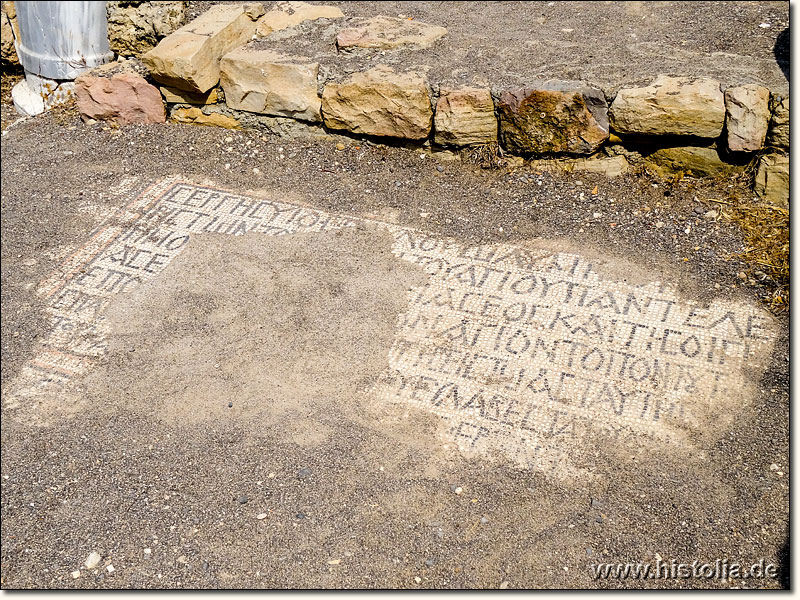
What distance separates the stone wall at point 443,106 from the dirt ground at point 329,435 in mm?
246

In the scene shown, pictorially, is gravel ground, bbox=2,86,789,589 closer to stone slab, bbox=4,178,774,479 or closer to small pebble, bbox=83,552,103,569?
small pebble, bbox=83,552,103,569

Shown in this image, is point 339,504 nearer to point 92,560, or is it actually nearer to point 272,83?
point 92,560

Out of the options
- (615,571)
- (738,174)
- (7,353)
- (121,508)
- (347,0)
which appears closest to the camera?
(615,571)

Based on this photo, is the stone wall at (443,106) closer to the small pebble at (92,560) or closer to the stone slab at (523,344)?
the stone slab at (523,344)

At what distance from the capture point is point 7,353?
167 inches

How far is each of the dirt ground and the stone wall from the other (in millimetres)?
246

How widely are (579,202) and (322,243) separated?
1775 mm

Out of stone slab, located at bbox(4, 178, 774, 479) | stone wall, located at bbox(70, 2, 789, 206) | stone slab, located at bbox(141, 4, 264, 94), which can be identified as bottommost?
stone slab, located at bbox(4, 178, 774, 479)

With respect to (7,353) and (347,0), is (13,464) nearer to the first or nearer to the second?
(7,353)

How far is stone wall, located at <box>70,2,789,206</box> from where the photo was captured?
5266 millimetres

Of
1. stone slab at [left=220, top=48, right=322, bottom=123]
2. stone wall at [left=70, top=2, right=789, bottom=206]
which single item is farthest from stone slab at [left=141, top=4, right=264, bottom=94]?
stone slab at [left=220, top=48, right=322, bottom=123]

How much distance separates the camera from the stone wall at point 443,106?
527 cm

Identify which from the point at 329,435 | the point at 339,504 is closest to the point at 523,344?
the point at 329,435

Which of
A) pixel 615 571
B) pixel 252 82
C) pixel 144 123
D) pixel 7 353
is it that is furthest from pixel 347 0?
pixel 615 571
